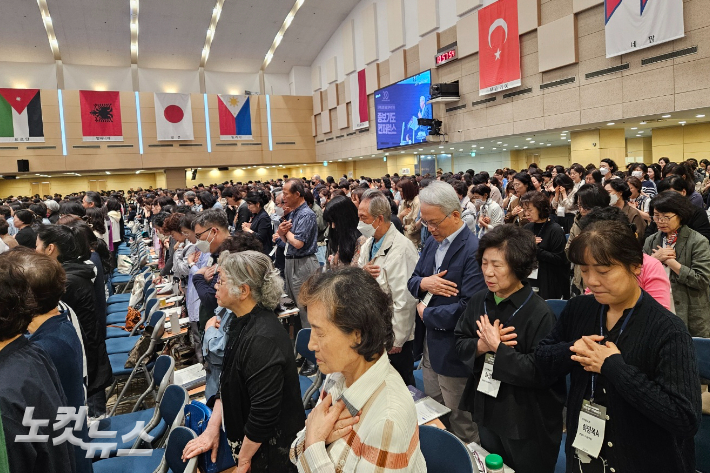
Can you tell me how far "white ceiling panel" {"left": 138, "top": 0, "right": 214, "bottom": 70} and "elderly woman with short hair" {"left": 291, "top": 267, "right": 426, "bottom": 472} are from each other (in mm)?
22606

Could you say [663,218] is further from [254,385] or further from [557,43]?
[557,43]

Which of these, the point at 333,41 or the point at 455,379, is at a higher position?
the point at 333,41

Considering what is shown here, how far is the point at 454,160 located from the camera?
20.5m

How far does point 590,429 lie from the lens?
1.54 meters

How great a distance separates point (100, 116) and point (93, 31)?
388 centimetres

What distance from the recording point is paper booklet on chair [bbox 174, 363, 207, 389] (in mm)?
2959

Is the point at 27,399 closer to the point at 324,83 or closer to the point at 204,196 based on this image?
the point at 204,196

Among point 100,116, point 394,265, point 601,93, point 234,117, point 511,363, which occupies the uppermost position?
point 234,117

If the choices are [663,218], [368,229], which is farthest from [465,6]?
[368,229]

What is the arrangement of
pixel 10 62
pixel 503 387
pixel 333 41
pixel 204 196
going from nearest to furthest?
1. pixel 503 387
2. pixel 204 196
3. pixel 10 62
4. pixel 333 41

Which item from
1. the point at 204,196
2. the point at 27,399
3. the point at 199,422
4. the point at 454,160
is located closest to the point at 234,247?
the point at 199,422

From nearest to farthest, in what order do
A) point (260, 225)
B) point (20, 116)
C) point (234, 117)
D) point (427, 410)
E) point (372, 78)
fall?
point (427, 410) < point (260, 225) < point (372, 78) < point (20, 116) < point (234, 117)

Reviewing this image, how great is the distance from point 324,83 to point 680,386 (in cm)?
2522

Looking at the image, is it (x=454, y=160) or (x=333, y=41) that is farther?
(x=333, y=41)
